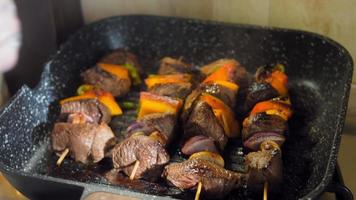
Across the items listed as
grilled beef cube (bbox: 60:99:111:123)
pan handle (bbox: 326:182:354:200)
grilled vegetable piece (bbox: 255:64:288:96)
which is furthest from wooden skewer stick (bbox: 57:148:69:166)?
pan handle (bbox: 326:182:354:200)

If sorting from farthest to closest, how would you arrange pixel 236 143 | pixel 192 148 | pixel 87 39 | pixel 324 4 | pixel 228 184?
pixel 87 39, pixel 324 4, pixel 236 143, pixel 192 148, pixel 228 184

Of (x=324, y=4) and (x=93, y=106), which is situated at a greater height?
(x=324, y=4)

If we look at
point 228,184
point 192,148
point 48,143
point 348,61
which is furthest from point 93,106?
point 348,61

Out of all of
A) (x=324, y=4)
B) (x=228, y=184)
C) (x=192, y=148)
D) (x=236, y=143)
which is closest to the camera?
(x=228, y=184)

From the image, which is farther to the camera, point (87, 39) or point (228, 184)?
point (87, 39)

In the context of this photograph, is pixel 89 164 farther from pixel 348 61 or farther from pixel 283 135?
pixel 348 61

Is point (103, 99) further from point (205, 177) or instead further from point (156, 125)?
point (205, 177)

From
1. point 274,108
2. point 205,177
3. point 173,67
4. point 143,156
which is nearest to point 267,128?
point 274,108

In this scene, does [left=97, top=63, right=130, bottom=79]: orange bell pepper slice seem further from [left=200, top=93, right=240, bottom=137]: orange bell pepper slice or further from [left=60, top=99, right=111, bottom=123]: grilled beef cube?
[left=200, top=93, right=240, bottom=137]: orange bell pepper slice
